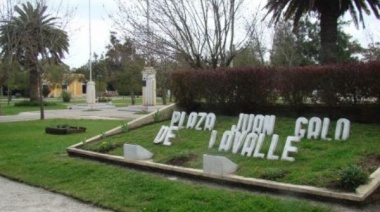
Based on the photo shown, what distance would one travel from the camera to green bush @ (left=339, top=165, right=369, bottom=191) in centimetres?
648

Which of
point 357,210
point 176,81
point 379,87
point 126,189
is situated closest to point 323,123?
point 379,87

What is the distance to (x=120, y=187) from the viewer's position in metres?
8.31

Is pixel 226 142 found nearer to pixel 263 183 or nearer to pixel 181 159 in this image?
pixel 181 159

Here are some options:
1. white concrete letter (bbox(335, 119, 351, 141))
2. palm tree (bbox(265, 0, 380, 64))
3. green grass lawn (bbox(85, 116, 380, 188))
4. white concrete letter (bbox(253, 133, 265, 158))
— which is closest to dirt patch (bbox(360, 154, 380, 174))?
green grass lawn (bbox(85, 116, 380, 188))

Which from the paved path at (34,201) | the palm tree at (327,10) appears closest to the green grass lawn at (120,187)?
the paved path at (34,201)

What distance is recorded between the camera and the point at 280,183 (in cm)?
709

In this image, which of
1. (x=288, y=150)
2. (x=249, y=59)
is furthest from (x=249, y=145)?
(x=249, y=59)

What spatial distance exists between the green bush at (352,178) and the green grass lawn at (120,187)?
58cm

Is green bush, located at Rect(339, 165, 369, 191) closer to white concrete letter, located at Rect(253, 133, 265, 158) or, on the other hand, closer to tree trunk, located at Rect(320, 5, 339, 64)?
white concrete letter, located at Rect(253, 133, 265, 158)

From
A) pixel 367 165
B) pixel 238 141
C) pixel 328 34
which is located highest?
pixel 328 34

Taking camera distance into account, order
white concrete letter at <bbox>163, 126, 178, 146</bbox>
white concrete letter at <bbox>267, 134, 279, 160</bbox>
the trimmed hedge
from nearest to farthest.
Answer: white concrete letter at <bbox>267, 134, 279, 160</bbox> → the trimmed hedge → white concrete letter at <bbox>163, 126, 178, 146</bbox>

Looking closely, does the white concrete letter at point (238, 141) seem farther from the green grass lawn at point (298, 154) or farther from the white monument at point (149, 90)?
the white monument at point (149, 90)

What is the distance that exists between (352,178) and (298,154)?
182cm

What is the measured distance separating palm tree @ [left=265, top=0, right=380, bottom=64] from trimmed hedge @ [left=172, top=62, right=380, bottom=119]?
266 inches
